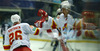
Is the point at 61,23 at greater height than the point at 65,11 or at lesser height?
lesser

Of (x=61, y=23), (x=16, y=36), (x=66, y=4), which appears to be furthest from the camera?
(x=16, y=36)

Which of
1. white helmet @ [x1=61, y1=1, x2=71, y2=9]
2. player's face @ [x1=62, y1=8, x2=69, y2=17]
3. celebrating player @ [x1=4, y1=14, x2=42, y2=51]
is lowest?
celebrating player @ [x1=4, y1=14, x2=42, y2=51]

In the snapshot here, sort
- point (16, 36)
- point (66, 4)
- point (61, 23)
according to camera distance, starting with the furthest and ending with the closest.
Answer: point (16, 36)
point (61, 23)
point (66, 4)

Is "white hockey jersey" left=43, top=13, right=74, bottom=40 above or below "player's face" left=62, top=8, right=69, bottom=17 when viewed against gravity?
below

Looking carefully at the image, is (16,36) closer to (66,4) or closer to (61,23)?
(61,23)

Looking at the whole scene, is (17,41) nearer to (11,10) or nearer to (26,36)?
(26,36)

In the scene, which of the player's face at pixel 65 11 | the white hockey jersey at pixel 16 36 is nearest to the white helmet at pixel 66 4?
the player's face at pixel 65 11

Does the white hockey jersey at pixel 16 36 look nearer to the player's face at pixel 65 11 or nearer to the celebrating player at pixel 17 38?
the celebrating player at pixel 17 38

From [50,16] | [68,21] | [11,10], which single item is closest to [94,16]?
[68,21]

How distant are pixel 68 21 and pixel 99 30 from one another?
42.4 inches

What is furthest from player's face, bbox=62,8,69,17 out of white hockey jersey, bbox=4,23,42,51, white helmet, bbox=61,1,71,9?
white hockey jersey, bbox=4,23,42,51

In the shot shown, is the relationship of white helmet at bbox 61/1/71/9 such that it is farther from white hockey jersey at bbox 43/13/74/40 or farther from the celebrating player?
the celebrating player

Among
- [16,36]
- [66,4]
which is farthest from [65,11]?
[16,36]

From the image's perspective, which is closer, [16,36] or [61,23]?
[61,23]
